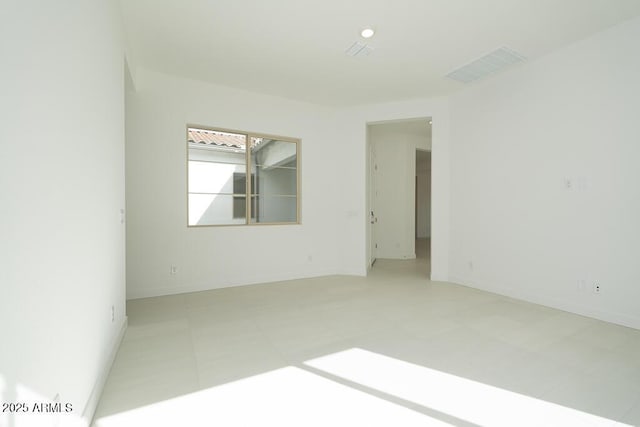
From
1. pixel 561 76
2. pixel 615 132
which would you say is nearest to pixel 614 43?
pixel 561 76

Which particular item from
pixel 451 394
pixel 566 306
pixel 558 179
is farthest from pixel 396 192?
pixel 451 394

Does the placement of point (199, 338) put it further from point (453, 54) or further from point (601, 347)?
point (453, 54)

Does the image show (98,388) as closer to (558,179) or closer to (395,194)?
(558,179)

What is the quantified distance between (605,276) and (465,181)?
6.51 ft

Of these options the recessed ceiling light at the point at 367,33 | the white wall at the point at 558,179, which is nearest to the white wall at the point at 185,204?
the recessed ceiling light at the point at 367,33

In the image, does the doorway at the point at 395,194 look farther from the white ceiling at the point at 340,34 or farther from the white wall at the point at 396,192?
the white ceiling at the point at 340,34

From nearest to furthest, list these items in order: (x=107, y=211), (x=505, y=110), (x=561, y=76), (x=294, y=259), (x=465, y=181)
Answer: (x=107, y=211), (x=561, y=76), (x=505, y=110), (x=465, y=181), (x=294, y=259)

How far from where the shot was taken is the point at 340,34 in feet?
9.82

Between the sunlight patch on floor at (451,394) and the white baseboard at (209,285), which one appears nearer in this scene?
the sunlight patch on floor at (451,394)

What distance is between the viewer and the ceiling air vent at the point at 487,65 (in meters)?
3.39

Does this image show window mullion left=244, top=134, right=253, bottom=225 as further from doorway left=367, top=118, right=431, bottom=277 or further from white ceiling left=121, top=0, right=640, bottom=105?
doorway left=367, top=118, right=431, bottom=277

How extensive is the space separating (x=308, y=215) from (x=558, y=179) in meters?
3.47

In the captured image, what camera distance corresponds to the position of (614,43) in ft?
9.51

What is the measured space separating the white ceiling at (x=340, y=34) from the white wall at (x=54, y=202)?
3.50 feet
